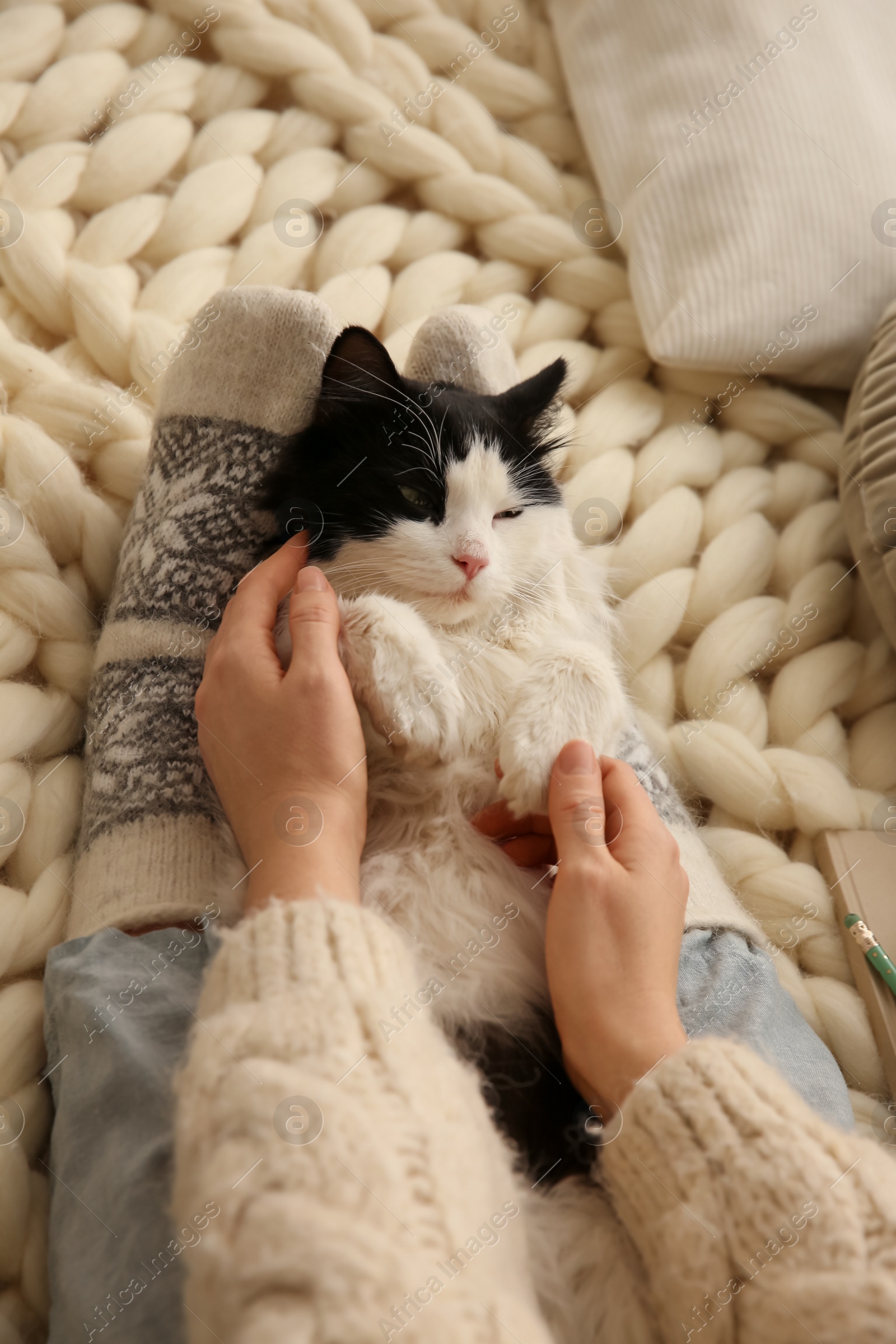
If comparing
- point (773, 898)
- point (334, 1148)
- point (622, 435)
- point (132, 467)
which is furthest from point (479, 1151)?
point (622, 435)

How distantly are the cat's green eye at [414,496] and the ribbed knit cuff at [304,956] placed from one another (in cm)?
49

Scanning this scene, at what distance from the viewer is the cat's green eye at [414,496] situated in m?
1.01

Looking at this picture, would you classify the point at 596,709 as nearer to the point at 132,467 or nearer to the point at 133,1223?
the point at 133,1223

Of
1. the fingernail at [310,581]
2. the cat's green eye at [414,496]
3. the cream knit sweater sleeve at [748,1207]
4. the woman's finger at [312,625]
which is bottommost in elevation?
the cream knit sweater sleeve at [748,1207]

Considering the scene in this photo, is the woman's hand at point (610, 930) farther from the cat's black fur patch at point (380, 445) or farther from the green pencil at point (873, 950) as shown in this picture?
the green pencil at point (873, 950)

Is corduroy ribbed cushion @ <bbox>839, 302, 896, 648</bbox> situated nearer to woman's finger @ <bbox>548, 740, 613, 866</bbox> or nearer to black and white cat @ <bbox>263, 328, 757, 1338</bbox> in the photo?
black and white cat @ <bbox>263, 328, 757, 1338</bbox>

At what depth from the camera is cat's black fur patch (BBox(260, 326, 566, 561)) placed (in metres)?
1.01

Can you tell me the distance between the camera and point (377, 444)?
3.39ft

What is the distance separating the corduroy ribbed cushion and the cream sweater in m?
0.81

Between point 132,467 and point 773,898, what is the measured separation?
112 cm

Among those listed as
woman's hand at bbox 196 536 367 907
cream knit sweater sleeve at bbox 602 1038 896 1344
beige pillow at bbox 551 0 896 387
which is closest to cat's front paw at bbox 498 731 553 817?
woman's hand at bbox 196 536 367 907

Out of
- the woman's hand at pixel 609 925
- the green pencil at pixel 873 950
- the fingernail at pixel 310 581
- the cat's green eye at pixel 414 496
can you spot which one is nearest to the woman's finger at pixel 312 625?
the fingernail at pixel 310 581

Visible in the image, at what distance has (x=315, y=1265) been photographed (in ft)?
1.70

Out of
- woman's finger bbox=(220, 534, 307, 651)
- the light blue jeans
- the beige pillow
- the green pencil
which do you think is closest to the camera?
the light blue jeans
